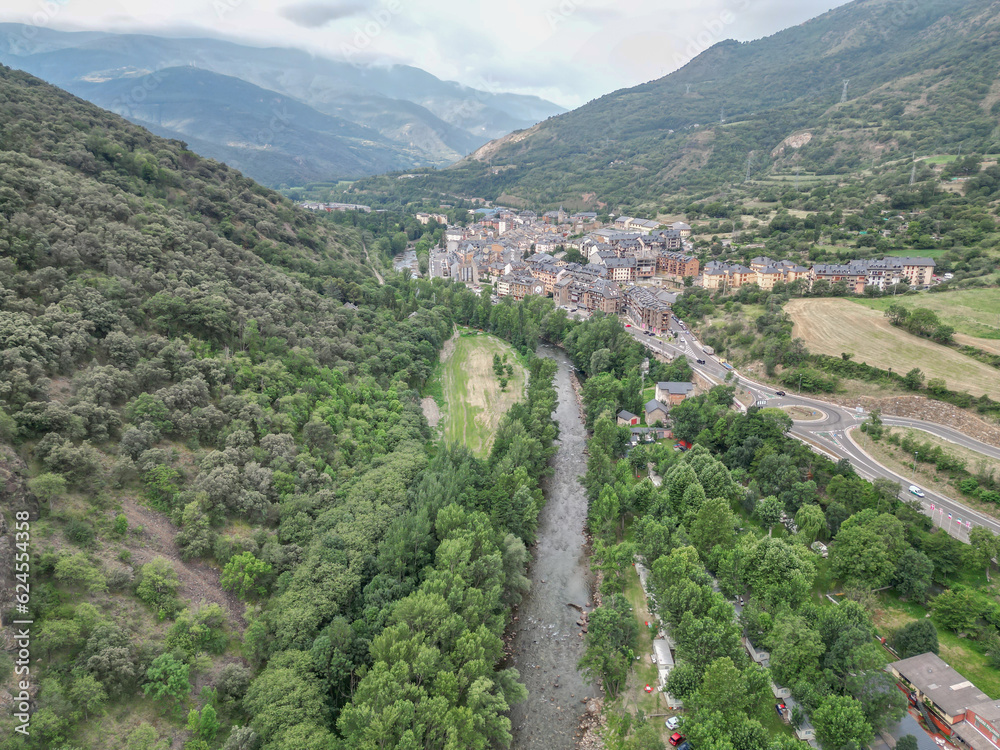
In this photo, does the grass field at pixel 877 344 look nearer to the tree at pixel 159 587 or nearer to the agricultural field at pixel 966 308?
the agricultural field at pixel 966 308

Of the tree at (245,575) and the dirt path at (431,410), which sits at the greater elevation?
the tree at (245,575)

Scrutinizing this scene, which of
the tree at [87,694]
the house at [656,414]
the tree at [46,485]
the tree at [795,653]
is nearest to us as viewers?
the tree at [87,694]

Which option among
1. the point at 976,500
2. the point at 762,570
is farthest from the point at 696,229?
the point at 762,570

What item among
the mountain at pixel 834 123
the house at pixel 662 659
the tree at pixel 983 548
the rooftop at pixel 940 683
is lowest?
the house at pixel 662 659

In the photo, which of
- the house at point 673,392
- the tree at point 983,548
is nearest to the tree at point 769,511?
the tree at point 983,548

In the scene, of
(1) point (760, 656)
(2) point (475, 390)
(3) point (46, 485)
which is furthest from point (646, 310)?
(3) point (46, 485)

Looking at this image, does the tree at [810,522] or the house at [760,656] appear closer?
the house at [760,656]

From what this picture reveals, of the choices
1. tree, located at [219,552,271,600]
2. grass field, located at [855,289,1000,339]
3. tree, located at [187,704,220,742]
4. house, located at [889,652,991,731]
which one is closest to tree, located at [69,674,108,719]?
tree, located at [187,704,220,742]

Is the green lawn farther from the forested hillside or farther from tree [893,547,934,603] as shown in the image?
the forested hillside
